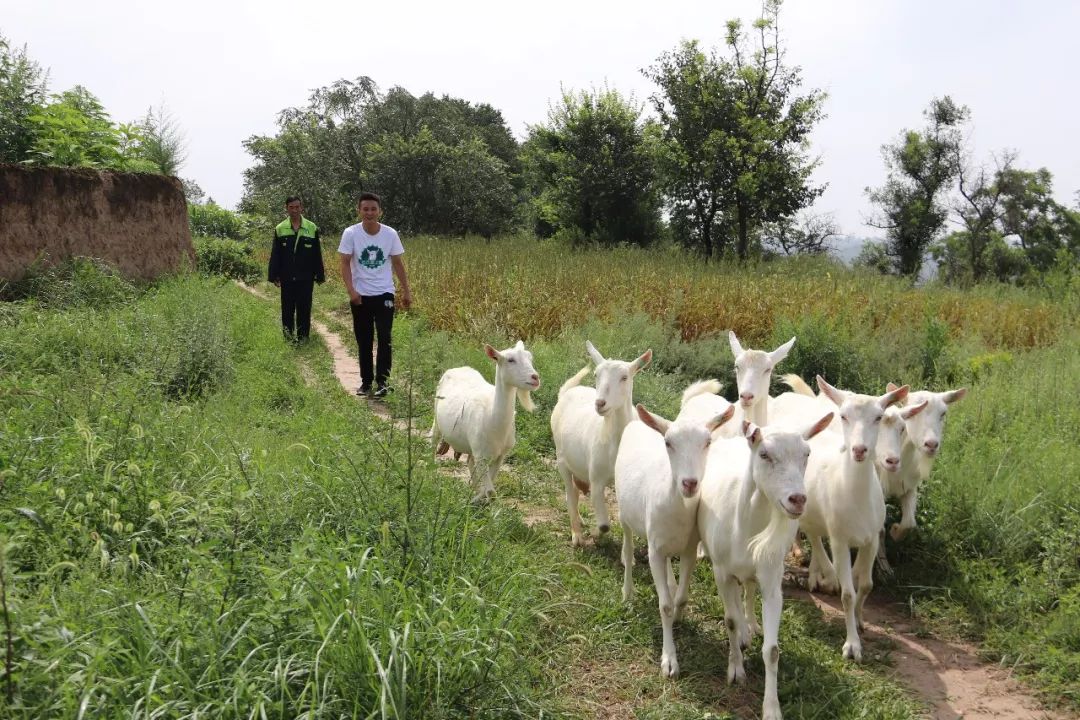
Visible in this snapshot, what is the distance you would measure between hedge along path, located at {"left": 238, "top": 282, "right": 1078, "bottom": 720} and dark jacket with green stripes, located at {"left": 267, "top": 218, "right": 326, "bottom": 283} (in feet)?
20.5

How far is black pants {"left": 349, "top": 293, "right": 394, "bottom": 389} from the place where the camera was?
26.3ft

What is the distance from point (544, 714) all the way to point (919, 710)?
6.19 feet

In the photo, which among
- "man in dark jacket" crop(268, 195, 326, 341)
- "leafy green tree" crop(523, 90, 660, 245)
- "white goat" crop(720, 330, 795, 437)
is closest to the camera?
"white goat" crop(720, 330, 795, 437)

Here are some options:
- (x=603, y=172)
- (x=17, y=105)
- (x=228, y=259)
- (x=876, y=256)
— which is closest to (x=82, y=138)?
(x=17, y=105)

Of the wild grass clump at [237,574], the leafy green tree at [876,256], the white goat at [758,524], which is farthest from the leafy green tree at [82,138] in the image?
the leafy green tree at [876,256]

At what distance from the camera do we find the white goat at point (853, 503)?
4152 mm

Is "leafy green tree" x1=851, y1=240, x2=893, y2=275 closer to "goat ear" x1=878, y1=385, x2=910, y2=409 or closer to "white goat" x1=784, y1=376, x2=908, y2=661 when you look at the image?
"goat ear" x1=878, y1=385, x2=910, y2=409

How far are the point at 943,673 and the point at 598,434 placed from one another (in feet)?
7.85

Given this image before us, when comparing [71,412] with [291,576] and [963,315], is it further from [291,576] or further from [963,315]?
[963,315]

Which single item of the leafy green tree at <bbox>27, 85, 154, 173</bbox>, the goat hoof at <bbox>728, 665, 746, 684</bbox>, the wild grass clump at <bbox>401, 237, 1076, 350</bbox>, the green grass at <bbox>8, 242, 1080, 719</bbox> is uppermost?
the leafy green tree at <bbox>27, 85, 154, 173</bbox>

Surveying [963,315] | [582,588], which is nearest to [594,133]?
[963,315]

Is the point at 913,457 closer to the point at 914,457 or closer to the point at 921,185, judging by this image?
the point at 914,457

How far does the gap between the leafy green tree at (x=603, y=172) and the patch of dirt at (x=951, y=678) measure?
20312mm

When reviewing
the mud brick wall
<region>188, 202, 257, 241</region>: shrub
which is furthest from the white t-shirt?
<region>188, 202, 257, 241</region>: shrub
